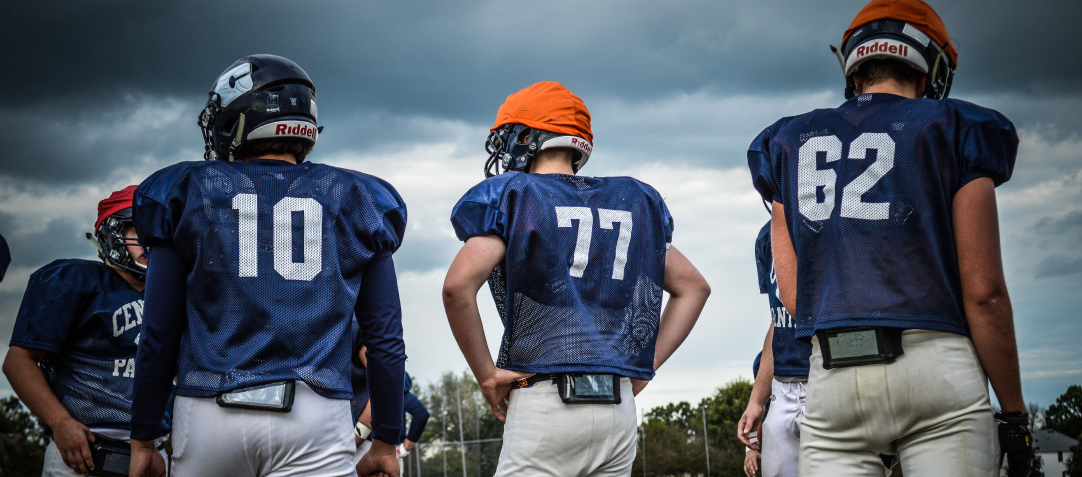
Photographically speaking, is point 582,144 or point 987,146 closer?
point 987,146

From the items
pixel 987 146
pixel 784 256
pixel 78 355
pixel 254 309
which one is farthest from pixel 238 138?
pixel 987 146

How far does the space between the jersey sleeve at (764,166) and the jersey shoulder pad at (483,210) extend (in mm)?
977

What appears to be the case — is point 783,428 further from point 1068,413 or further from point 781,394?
point 1068,413

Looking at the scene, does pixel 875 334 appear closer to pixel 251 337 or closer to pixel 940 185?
pixel 940 185

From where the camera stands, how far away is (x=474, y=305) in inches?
141

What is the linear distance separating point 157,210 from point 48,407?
1960mm

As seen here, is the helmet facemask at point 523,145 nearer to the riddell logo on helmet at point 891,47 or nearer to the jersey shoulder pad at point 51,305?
the riddell logo on helmet at point 891,47

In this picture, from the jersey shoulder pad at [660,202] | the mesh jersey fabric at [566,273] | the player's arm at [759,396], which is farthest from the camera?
the player's arm at [759,396]

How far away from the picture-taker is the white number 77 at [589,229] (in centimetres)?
354

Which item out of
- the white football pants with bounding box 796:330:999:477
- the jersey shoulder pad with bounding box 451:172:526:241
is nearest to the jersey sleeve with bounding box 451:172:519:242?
the jersey shoulder pad with bounding box 451:172:526:241

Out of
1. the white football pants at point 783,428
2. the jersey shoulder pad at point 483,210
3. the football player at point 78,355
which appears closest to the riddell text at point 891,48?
the jersey shoulder pad at point 483,210

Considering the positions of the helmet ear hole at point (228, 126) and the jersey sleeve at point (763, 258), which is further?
the jersey sleeve at point (763, 258)

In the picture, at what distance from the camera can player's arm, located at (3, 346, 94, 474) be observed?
416 centimetres

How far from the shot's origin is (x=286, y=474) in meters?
2.74
